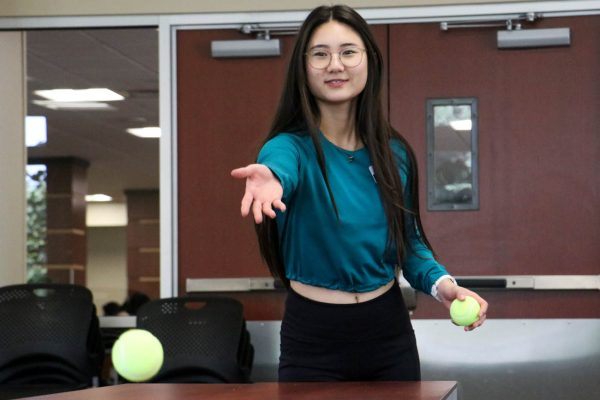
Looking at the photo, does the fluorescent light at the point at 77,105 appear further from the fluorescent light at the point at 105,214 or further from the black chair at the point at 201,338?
the black chair at the point at 201,338

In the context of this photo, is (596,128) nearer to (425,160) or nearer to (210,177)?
(425,160)

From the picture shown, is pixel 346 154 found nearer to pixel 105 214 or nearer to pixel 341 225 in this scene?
pixel 341 225

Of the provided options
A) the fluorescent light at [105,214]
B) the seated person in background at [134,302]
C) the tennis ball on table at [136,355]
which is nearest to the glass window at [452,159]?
the tennis ball on table at [136,355]

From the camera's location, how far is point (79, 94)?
848 centimetres

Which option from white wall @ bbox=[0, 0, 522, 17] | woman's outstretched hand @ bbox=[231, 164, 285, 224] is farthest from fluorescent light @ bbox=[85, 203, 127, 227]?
woman's outstretched hand @ bbox=[231, 164, 285, 224]

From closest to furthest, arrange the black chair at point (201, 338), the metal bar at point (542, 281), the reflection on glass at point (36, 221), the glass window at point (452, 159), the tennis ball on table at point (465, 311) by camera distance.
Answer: the tennis ball on table at point (465, 311) < the black chair at point (201, 338) < the metal bar at point (542, 281) < the glass window at point (452, 159) < the reflection on glass at point (36, 221)

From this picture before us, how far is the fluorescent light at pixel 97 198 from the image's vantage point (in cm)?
1218

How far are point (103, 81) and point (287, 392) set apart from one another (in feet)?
19.1

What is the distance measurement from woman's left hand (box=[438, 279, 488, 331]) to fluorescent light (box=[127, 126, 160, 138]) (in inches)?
166

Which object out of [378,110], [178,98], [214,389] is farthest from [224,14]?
[214,389]

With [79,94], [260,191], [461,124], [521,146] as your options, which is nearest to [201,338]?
[461,124]

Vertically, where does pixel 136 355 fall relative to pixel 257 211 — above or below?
below

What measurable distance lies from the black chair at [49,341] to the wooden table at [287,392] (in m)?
3.40

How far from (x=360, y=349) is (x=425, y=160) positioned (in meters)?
3.64
